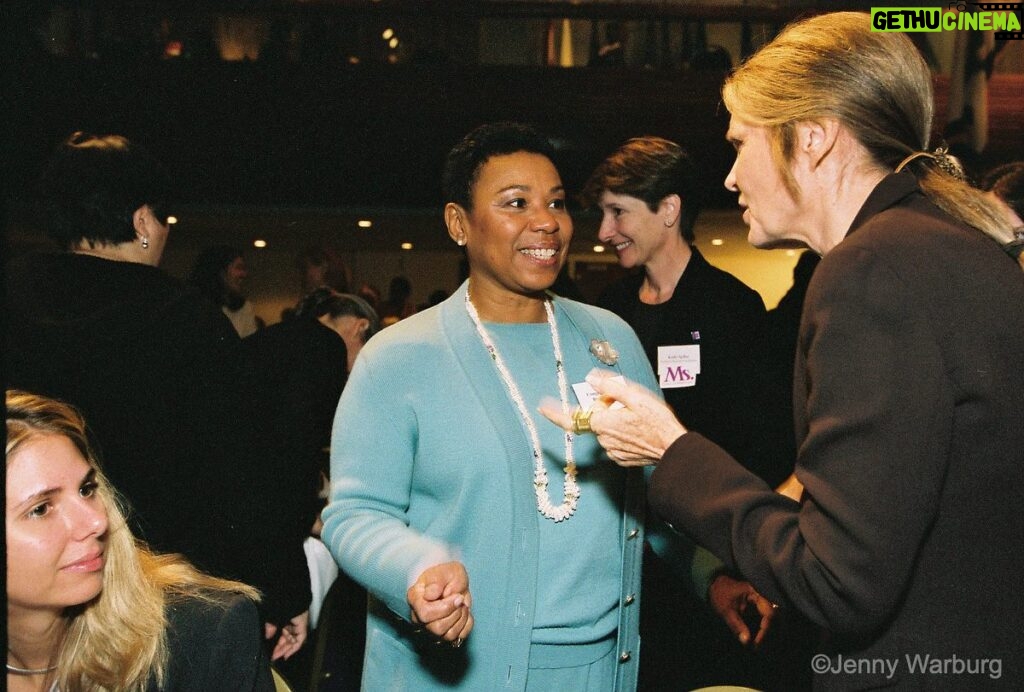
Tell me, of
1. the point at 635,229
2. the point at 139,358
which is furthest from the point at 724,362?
the point at 139,358

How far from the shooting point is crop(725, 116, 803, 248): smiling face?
52.8 inches

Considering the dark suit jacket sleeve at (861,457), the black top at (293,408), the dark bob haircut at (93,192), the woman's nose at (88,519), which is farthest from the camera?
the black top at (293,408)

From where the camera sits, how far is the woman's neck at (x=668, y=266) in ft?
9.76

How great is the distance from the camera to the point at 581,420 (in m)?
1.50

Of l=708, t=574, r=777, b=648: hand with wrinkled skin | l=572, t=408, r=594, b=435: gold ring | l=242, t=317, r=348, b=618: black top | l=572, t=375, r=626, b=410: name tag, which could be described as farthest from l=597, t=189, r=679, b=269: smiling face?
l=572, t=408, r=594, b=435: gold ring

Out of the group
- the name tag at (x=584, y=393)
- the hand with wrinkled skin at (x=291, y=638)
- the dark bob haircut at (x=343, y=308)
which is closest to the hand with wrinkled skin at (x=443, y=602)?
the name tag at (x=584, y=393)

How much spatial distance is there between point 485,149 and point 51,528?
1.06 meters

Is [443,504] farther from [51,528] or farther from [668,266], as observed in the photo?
[668,266]

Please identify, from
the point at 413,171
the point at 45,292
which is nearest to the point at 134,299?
the point at 45,292

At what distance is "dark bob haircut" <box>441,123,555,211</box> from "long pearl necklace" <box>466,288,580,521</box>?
0.81ft

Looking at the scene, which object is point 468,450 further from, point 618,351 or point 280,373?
point 280,373

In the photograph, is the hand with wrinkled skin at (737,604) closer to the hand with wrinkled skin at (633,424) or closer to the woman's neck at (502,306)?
the hand with wrinkled skin at (633,424)

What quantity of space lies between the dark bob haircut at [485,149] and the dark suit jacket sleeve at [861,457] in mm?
891

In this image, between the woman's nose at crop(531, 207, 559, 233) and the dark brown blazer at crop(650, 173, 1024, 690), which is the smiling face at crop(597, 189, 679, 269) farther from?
the dark brown blazer at crop(650, 173, 1024, 690)
